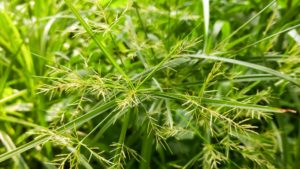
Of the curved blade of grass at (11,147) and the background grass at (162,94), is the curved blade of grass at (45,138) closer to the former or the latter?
the background grass at (162,94)

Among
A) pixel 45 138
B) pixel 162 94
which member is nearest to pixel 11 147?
pixel 45 138

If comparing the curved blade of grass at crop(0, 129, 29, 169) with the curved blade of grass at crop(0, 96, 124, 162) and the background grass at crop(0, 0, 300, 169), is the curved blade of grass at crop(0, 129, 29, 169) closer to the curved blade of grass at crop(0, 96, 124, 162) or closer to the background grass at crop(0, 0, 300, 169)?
the background grass at crop(0, 0, 300, 169)

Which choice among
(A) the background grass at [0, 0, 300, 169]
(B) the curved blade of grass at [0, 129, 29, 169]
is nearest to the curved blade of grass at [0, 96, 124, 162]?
(A) the background grass at [0, 0, 300, 169]

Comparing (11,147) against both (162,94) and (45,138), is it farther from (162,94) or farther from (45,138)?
(162,94)

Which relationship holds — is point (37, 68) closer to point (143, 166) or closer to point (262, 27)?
point (143, 166)

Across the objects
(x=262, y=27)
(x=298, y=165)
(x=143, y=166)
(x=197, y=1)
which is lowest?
(x=298, y=165)

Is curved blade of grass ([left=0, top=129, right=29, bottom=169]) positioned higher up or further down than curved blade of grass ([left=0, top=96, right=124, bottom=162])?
further down

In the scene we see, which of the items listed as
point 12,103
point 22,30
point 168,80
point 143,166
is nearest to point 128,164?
point 143,166

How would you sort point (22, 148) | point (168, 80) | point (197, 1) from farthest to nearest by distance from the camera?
1. point (197, 1)
2. point (168, 80)
3. point (22, 148)

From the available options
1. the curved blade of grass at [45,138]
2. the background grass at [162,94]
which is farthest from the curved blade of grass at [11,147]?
the curved blade of grass at [45,138]

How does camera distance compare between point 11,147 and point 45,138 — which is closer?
point 45,138

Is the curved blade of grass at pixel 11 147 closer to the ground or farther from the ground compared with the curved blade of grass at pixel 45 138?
closer to the ground
